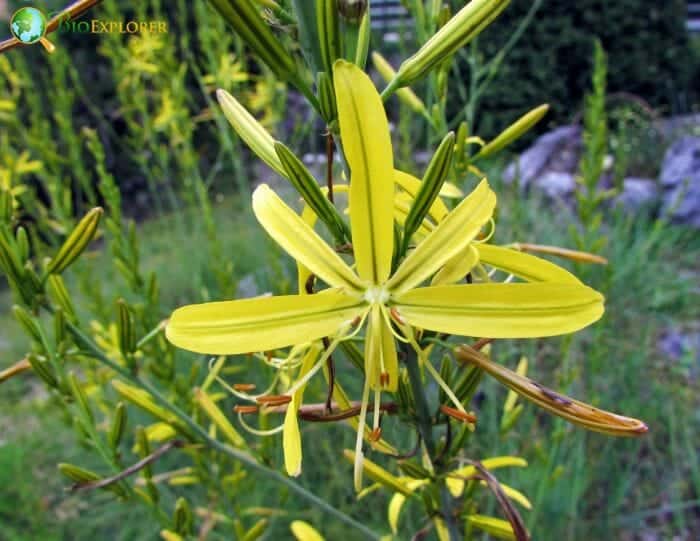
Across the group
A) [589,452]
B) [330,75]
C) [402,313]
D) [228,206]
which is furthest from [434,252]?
[228,206]

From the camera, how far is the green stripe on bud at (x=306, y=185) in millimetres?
554

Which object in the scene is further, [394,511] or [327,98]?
[394,511]

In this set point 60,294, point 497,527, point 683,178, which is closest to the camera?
point 497,527

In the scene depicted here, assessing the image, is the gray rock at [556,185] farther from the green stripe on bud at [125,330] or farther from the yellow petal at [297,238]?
the yellow petal at [297,238]

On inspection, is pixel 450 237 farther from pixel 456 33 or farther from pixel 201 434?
pixel 201 434

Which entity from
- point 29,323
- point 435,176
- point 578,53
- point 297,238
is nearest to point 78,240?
point 29,323

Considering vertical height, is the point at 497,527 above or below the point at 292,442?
below

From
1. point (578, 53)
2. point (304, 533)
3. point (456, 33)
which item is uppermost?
point (578, 53)

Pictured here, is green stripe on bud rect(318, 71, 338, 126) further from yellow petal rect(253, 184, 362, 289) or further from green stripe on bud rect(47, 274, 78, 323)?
green stripe on bud rect(47, 274, 78, 323)

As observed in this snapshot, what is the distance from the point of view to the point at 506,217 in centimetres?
410

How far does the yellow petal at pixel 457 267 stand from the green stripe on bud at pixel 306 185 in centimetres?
11

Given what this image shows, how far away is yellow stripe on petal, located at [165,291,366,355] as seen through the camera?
1.69ft

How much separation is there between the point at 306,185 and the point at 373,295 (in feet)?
0.38

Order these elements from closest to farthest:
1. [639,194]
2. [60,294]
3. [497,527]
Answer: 1. [497,527]
2. [60,294]
3. [639,194]
